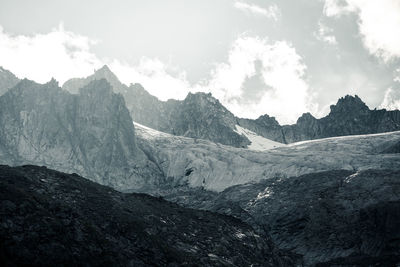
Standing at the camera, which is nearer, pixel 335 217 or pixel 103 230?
pixel 103 230

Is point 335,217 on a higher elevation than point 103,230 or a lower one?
higher

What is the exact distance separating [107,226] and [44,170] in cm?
3198

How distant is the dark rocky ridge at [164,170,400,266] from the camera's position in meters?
137

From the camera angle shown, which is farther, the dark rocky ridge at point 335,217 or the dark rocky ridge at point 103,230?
the dark rocky ridge at point 335,217

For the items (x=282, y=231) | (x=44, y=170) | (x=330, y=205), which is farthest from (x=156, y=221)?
(x=330, y=205)

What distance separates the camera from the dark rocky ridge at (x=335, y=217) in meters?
137

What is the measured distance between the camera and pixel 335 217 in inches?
6398

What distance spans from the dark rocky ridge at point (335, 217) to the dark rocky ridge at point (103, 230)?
975 inches

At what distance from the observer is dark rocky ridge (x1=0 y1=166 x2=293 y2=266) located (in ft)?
230

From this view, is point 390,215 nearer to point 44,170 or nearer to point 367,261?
point 367,261

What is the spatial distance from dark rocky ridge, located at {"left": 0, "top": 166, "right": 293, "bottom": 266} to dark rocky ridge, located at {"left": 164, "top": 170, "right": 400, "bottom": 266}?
24.8 meters

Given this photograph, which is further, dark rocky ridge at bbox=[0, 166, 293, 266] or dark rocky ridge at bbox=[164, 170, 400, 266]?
dark rocky ridge at bbox=[164, 170, 400, 266]

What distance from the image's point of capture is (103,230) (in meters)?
86.6

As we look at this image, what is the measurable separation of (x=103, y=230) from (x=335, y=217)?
100410mm
